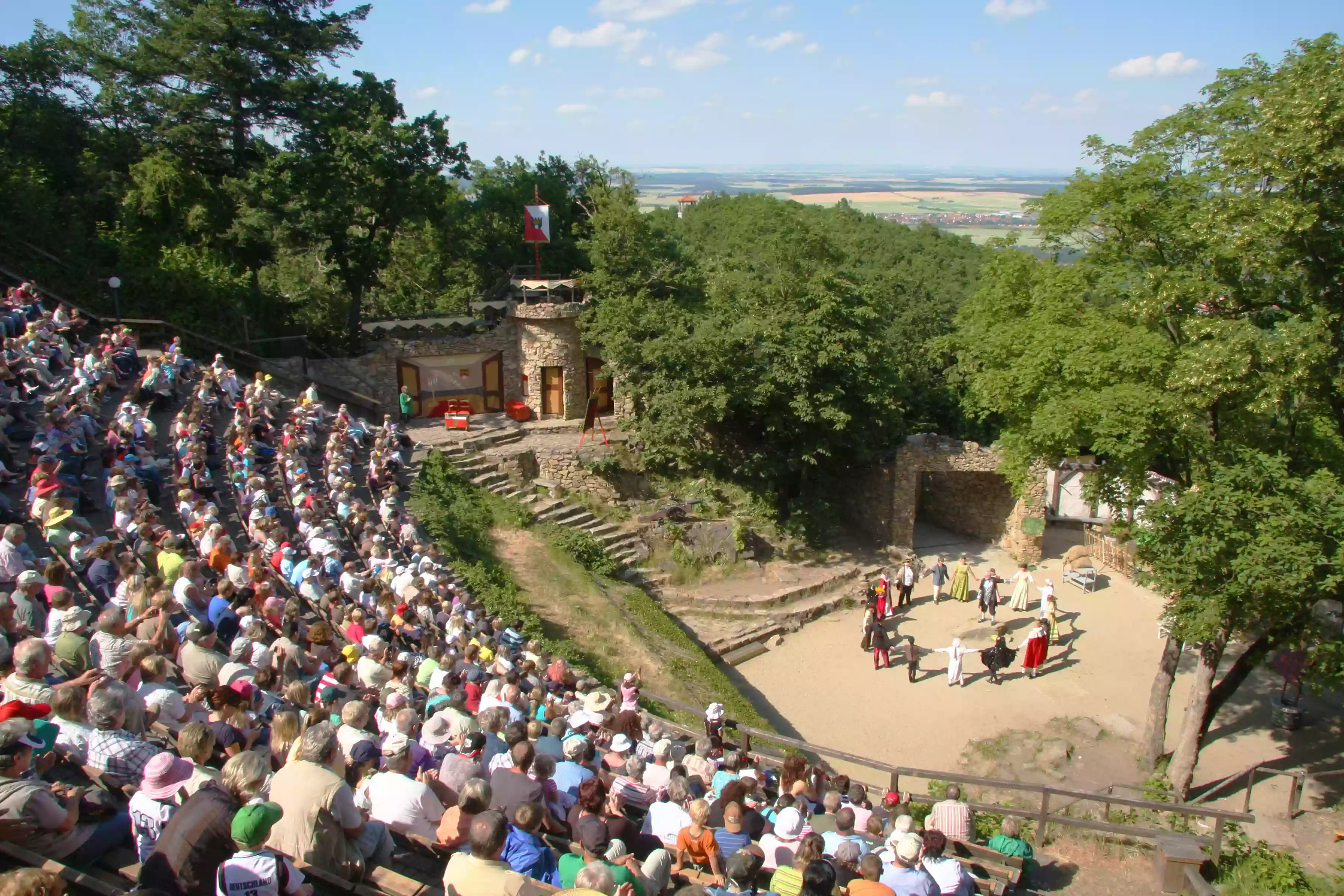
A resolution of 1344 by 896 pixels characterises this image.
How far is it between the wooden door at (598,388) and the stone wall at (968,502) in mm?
8918

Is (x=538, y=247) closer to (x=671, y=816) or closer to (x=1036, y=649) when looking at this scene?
(x=1036, y=649)

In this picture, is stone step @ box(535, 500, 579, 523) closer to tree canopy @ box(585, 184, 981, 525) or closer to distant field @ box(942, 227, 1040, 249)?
tree canopy @ box(585, 184, 981, 525)

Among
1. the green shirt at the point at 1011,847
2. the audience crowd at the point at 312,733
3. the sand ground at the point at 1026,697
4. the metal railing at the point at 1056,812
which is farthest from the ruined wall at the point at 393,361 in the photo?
the green shirt at the point at 1011,847

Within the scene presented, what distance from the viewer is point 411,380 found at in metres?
24.9

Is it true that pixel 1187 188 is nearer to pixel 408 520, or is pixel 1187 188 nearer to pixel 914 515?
pixel 914 515

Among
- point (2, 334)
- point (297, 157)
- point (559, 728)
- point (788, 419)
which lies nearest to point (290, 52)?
point (297, 157)

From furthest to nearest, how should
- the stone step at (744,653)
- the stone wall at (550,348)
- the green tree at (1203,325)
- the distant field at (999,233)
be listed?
the stone wall at (550,348)
the stone step at (744,653)
the distant field at (999,233)
the green tree at (1203,325)

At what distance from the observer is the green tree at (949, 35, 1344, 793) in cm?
1133

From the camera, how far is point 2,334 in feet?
53.9

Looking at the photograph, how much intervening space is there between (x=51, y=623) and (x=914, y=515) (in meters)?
20.1

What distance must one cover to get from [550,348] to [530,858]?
805 inches

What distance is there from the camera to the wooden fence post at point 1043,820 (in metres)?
10.3

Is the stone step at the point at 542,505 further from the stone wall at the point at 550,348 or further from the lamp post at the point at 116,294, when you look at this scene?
the lamp post at the point at 116,294

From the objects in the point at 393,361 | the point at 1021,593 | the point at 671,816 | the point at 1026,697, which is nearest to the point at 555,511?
the point at 393,361
